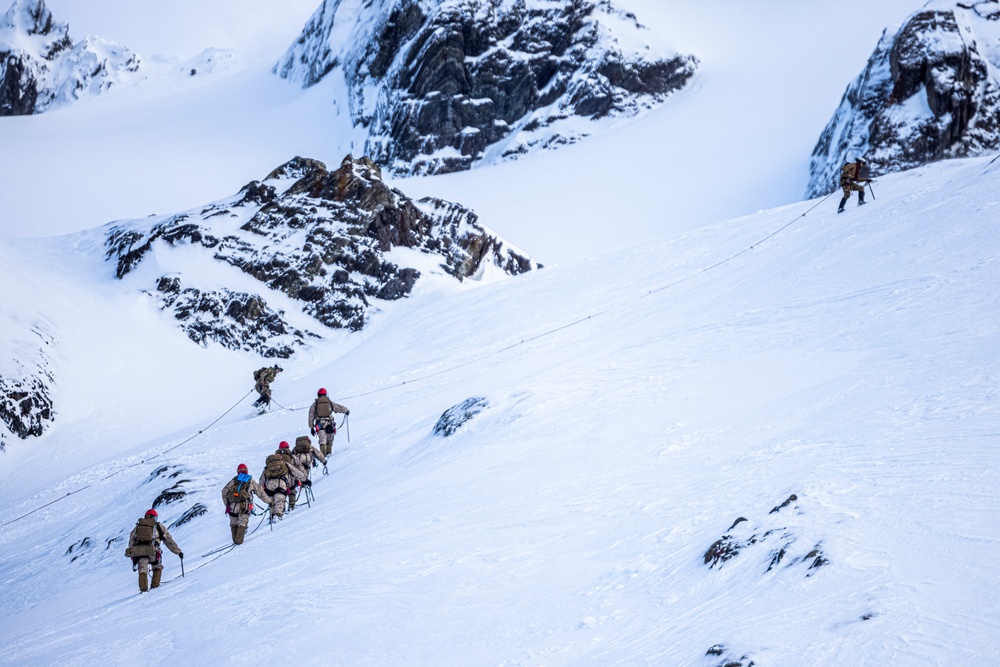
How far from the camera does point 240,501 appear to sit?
43.8ft

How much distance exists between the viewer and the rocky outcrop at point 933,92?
35.4 metres

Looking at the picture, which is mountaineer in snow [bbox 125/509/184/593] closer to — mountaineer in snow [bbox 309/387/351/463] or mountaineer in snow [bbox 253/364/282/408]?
mountaineer in snow [bbox 309/387/351/463]

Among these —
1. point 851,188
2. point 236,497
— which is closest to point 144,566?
point 236,497

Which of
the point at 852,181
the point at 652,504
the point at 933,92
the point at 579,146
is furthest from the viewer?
the point at 579,146

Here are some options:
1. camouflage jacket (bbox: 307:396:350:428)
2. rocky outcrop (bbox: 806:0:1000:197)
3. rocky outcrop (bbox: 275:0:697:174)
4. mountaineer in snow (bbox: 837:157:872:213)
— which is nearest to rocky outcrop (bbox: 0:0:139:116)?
rocky outcrop (bbox: 275:0:697:174)

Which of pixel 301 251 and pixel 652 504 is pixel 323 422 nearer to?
pixel 652 504

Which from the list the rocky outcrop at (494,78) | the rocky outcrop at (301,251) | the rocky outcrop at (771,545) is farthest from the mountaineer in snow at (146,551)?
the rocky outcrop at (494,78)

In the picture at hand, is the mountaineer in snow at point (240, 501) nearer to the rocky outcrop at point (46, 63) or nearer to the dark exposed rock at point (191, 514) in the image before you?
the dark exposed rock at point (191, 514)

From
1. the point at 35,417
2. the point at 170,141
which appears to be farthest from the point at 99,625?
the point at 170,141

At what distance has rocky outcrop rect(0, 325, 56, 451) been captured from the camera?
1036 inches

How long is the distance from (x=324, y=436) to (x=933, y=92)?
103 feet

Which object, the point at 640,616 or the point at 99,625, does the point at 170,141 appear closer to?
the point at 99,625

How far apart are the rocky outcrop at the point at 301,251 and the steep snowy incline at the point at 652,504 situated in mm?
13380

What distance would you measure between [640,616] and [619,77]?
83913 mm
